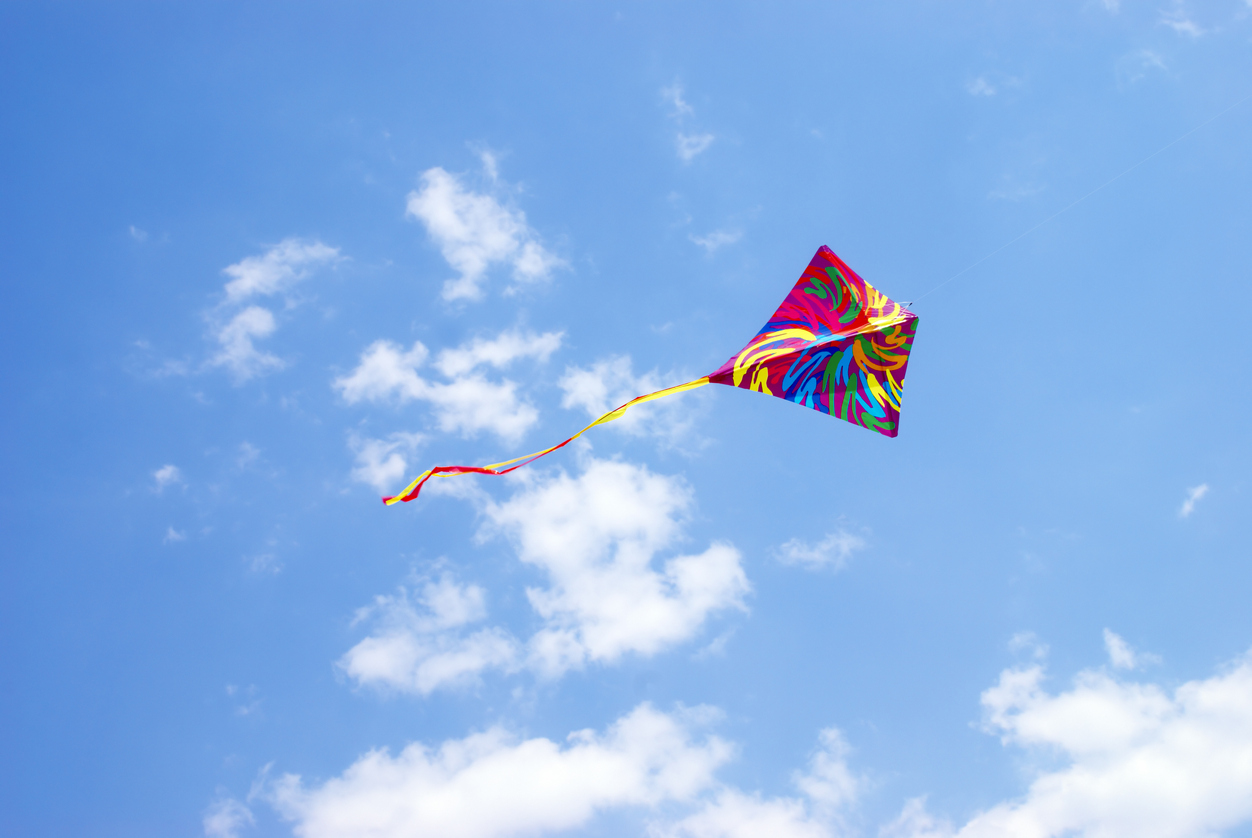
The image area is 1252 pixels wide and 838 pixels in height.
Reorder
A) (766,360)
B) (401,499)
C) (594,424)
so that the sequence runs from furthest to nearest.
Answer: (766,360), (594,424), (401,499)

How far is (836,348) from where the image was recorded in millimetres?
25219

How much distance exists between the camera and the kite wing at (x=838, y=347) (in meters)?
25.0

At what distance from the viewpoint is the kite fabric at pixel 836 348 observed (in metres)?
24.9

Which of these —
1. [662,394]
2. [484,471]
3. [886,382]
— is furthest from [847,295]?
[484,471]

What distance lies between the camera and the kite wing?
25.0m

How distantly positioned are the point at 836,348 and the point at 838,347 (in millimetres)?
61

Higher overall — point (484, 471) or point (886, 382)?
point (886, 382)

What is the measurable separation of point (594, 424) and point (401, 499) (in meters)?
4.70

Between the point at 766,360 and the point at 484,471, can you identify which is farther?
the point at 766,360

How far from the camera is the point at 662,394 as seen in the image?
2138 centimetres

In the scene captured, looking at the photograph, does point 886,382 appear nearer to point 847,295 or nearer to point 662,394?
point 847,295

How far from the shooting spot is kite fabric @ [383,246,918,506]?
24.9m

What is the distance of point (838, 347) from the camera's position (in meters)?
25.2

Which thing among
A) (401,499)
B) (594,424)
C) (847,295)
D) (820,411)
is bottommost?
(401,499)
